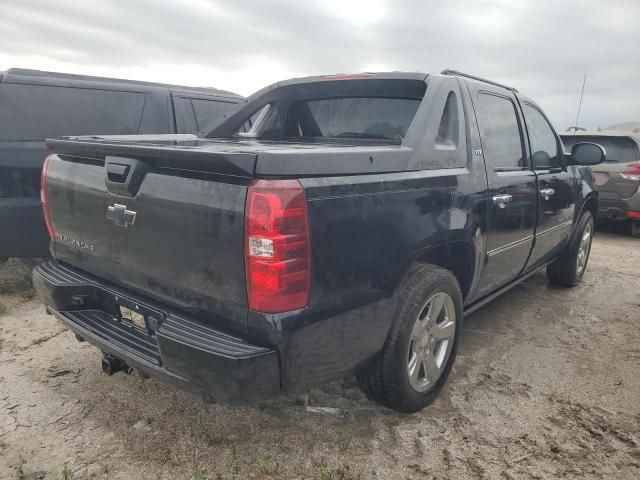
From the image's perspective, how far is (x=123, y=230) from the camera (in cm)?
225

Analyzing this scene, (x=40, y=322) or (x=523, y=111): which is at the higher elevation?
(x=523, y=111)

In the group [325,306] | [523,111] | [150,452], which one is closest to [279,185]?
[325,306]

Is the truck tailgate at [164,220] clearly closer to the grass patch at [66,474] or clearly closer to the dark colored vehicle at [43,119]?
the grass patch at [66,474]

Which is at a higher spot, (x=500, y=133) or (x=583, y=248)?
(x=500, y=133)

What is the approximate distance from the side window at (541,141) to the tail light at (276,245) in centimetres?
271

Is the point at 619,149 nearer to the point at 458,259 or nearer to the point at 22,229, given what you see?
the point at 458,259

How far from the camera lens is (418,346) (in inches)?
105

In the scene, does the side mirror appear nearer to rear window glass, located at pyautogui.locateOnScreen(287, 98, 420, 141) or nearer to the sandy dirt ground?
the sandy dirt ground

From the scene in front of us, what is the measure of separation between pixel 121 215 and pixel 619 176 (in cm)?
783

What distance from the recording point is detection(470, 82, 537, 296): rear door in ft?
10.4

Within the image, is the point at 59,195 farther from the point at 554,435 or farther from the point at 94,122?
the point at 554,435

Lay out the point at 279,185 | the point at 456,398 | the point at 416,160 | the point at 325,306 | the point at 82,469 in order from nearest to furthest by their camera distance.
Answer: the point at 279,185 → the point at 325,306 → the point at 82,469 → the point at 416,160 → the point at 456,398

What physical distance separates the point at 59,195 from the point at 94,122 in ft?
7.59

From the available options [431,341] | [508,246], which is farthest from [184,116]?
[431,341]
